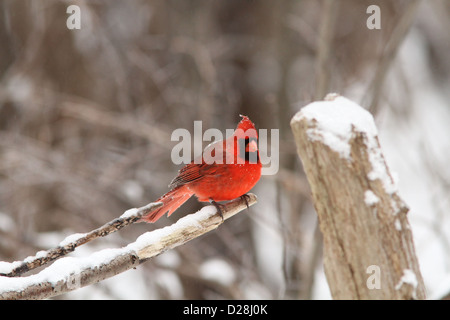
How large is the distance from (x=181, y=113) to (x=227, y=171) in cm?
349

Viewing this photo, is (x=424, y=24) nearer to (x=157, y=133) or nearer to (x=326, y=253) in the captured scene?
(x=157, y=133)

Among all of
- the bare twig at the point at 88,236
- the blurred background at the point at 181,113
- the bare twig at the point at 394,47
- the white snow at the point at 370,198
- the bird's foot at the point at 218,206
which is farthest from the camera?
the blurred background at the point at 181,113

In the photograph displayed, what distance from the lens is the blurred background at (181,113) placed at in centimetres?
454

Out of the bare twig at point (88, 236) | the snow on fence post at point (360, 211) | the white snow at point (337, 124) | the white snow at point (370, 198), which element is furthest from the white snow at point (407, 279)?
the bare twig at point (88, 236)

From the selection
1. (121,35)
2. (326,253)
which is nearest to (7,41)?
(121,35)

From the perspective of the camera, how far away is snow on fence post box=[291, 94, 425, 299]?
147cm

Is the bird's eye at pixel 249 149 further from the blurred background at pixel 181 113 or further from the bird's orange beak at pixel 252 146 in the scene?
the blurred background at pixel 181 113

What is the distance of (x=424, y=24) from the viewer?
26.5 feet

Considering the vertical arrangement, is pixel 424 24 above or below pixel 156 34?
above

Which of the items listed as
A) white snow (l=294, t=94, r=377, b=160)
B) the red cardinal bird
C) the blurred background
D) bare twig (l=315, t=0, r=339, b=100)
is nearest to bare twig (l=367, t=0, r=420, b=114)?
the blurred background

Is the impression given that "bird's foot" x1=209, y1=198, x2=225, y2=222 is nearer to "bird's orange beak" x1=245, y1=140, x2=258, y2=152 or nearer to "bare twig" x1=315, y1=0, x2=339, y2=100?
"bird's orange beak" x1=245, y1=140, x2=258, y2=152

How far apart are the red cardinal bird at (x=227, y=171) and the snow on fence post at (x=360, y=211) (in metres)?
0.63

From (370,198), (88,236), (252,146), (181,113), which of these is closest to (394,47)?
(252,146)
